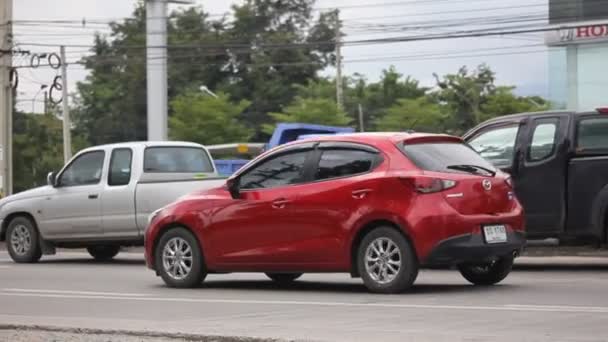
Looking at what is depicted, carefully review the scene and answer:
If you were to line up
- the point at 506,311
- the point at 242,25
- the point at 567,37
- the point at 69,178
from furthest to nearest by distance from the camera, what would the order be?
the point at 242,25 → the point at 567,37 → the point at 69,178 → the point at 506,311

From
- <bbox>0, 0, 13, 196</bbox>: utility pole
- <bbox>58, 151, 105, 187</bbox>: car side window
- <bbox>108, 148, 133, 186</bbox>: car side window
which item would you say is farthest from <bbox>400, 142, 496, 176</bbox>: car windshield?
<bbox>0, 0, 13, 196</bbox>: utility pole

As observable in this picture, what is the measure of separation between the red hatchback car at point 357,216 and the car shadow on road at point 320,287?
329 millimetres

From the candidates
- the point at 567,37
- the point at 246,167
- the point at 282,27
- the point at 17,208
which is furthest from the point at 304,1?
the point at 246,167

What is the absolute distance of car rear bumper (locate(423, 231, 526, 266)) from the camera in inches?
538

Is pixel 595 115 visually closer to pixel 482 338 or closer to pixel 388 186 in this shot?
pixel 388 186

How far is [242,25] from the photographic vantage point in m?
99.0

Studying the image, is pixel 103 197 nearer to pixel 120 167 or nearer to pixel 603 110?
pixel 120 167

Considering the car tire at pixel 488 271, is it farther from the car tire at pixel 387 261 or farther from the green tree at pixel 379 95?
the green tree at pixel 379 95

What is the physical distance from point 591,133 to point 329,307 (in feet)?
18.6

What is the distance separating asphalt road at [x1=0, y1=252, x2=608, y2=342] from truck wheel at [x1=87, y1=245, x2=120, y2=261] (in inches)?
173

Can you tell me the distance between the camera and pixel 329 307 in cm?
1285

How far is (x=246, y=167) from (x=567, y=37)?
139ft

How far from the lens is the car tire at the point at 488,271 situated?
14844 mm

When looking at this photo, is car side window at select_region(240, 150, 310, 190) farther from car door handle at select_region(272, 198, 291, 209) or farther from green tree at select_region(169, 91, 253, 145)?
green tree at select_region(169, 91, 253, 145)
